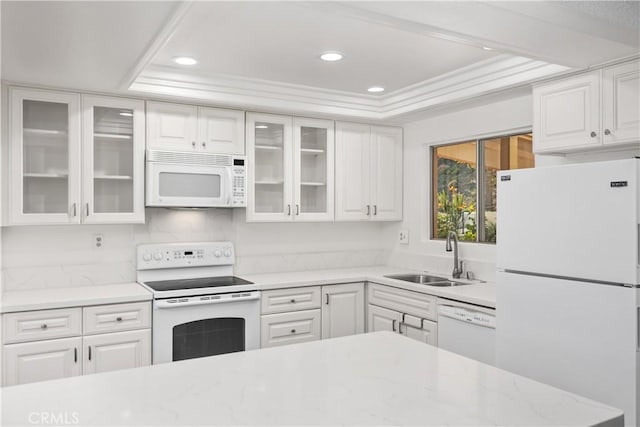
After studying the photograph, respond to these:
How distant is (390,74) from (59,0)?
7.36 ft

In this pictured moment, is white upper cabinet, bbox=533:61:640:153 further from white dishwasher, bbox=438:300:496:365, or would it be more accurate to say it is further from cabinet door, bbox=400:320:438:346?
cabinet door, bbox=400:320:438:346

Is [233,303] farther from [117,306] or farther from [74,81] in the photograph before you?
[74,81]

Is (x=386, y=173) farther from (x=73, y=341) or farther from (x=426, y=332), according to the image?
(x=73, y=341)

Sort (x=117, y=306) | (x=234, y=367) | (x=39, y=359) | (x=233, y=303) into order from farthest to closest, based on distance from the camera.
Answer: (x=233, y=303) → (x=117, y=306) → (x=39, y=359) → (x=234, y=367)

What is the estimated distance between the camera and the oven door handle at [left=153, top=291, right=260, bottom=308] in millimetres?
3260

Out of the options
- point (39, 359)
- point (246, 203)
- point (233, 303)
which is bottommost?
point (39, 359)

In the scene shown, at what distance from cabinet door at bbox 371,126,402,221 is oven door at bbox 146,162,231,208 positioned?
4.50ft

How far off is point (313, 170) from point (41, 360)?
93.2 inches

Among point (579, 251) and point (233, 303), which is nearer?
point (579, 251)

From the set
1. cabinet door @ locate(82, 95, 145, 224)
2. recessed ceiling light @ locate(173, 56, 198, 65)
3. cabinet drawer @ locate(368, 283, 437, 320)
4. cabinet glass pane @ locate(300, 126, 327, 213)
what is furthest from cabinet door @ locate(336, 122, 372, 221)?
cabinet door @ locate(82, 95, 145, 224)

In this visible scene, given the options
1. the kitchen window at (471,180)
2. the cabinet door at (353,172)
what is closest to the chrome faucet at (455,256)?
the kitchen window at (471,180)

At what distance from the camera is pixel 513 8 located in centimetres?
213

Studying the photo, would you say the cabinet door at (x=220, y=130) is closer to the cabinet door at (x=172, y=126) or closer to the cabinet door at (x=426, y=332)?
the cabinet door at (x=172, y=126)

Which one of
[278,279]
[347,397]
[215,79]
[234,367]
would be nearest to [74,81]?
[215,79]
